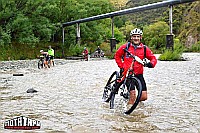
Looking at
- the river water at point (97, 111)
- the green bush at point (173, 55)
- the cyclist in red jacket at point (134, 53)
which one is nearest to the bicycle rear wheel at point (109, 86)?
the river water at point (97, 111)

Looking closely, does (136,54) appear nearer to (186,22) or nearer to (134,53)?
(134,53)

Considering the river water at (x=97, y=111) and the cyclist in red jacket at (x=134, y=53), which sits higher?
the cyclist in red jacket at (x=134, y=53)

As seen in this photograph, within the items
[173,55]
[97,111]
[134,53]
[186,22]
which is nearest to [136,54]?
[134,53]

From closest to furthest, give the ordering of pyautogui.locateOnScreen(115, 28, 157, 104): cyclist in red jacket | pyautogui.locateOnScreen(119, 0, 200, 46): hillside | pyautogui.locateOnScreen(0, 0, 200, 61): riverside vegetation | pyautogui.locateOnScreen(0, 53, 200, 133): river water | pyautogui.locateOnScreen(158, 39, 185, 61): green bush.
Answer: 1. pyautogui.locateOnScreen(0, 53, 200, 133): river water
2. pyautogui.locateOnScreen(115, 28, 157, 104): cyclist in red jacket
3. pyautogui.locateOnScreen(158, 39, 185, 61): green bush
4. pyautogui.locateOnScreen(0, 0, 200, 61): riverside vegetation
5. pyautogui.locateOnScreen(119, 0, 200, 46): hillside

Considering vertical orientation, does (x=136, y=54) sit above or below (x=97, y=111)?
above

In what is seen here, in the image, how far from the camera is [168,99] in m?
8.50

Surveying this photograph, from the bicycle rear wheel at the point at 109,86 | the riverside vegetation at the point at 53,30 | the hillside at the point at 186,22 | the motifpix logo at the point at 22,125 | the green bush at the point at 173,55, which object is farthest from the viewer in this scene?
the hillside at the point at 186,22

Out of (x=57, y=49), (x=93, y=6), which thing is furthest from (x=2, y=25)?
(x=93, y=6)

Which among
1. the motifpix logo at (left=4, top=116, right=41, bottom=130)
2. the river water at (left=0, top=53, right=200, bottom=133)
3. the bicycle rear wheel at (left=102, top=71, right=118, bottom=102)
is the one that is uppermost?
the bicycle rear wheel at (left=102, top=71, right=118, bottom=102)

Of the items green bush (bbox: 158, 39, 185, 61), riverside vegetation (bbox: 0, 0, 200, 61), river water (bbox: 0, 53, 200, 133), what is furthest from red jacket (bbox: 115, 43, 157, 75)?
riverside vegetation (bbox: 0, 0, 200, 61)

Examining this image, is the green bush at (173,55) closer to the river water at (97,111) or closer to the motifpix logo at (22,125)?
the river water at (97,111)

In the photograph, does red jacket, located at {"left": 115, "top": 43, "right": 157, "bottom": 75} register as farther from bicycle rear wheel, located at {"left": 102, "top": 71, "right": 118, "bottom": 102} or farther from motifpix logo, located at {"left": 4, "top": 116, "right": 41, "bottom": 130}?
motifpix logo, located at {"left": 4, "top": 116, "right": 41, "bottom": 130}

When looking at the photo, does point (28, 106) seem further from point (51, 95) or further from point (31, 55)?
point (31, 55)

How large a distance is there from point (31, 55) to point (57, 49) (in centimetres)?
391
